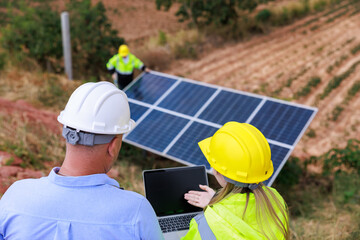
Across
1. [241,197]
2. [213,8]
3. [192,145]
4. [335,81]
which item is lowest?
[335,81]

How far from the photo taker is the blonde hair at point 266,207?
102 inches

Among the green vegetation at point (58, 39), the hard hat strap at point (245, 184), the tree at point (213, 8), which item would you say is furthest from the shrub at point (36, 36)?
the hard hat strap at point (245, 184)

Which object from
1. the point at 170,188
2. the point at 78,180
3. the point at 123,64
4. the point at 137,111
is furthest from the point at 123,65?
the point at 78,180

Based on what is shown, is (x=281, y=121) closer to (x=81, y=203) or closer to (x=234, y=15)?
(x=81, y=203)

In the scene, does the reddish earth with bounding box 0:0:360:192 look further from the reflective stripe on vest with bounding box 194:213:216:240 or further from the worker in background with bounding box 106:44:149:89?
the reflective stripe on vest with bounding box 194:213:216:240

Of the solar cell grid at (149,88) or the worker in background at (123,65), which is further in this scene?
the worker in background at (123,65)

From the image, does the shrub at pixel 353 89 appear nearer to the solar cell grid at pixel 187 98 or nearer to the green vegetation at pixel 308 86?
the green vegetation at pixel 308 86

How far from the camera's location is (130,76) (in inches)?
365

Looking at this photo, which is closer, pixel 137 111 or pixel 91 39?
pixel 137 111

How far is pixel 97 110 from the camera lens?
2.21 m

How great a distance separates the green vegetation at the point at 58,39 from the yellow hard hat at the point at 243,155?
32.7 ft

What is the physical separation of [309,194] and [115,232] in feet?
20.1

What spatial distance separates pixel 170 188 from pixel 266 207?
1369 mm

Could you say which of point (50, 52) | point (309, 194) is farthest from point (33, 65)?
point (309, 194)
